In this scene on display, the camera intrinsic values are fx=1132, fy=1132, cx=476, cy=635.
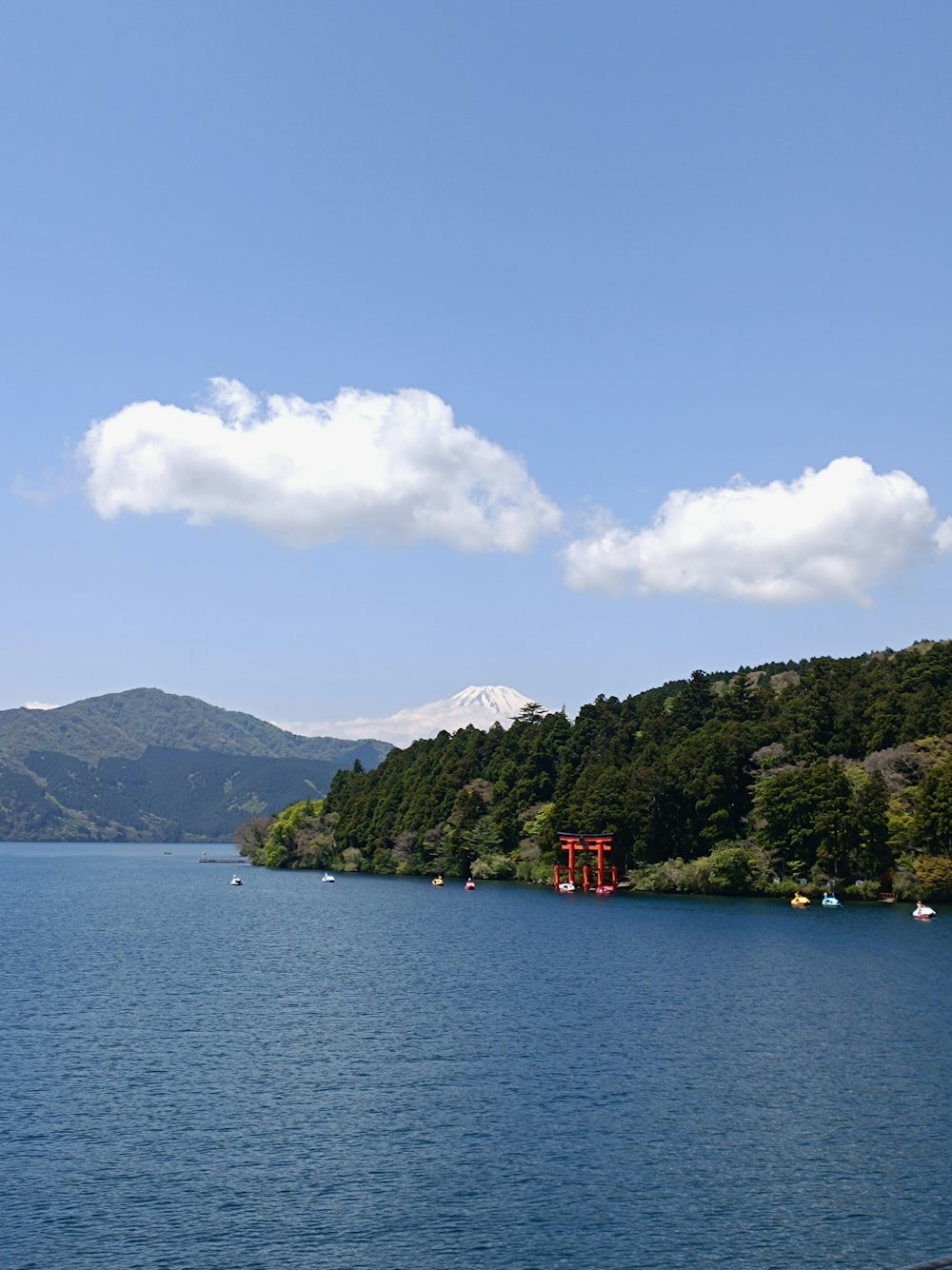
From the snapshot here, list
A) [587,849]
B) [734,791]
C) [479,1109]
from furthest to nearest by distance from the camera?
[587,849], [734,791], [479,1109]

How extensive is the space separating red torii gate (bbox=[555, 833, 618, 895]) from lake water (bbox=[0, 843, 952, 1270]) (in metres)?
60.1

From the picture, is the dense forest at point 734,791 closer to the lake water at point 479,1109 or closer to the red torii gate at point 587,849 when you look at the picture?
the red torii gate at point 587,849

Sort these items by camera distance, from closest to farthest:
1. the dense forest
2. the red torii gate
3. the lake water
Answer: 1. the lake water
2. the dense forest
3. the red torii gate

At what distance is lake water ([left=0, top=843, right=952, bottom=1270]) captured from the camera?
99.7 ft

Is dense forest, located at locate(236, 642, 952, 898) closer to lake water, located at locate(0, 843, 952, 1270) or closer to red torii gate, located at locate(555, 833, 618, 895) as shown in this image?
red torii gate, located at locate(555, 833, 618, 895)

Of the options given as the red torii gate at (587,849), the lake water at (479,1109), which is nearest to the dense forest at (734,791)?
the red torii gate at (587,849)

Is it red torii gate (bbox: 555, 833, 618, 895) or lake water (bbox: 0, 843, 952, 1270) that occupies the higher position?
red torii gate (bbox: 555, 833, 618, 895)

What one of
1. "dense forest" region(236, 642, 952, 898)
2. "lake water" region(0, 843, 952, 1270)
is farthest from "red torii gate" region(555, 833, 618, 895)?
"lake water" region(0, 843, 952, 1270)

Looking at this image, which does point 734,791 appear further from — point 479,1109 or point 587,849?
point 479,1109

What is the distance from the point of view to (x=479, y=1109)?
42.1 metres

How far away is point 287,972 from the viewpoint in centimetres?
7688

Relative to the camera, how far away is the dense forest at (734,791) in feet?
411

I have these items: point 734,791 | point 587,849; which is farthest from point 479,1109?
point 734,791

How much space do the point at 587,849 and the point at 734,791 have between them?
20.5m
